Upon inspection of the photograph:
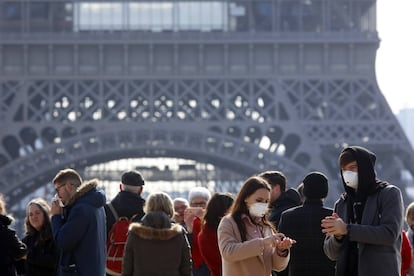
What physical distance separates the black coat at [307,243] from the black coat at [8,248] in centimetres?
275

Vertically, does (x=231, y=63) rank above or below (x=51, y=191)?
above

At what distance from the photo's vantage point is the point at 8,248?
1371 centimetres

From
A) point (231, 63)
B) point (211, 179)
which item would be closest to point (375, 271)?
point (231, 63)

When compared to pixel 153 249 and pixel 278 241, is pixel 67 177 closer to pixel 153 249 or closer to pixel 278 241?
pixel 153 249

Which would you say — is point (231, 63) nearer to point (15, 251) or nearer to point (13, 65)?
point (13, 65)

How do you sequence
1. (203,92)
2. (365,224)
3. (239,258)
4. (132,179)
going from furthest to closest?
(203,92), (132,179), (239,258), (365,224)

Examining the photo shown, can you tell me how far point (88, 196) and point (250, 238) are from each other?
210 centimetres

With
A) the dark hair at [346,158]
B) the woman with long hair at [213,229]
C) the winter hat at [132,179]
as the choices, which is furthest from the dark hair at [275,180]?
the dark hair at [346,158]

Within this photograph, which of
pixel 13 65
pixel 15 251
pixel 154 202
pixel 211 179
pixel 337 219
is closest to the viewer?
pixel 337 219

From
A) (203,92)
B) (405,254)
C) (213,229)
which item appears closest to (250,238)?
(213,229)

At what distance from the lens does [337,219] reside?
1103 cm

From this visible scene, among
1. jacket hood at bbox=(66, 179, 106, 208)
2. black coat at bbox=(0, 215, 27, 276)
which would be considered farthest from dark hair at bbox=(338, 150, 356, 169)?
black coat at bbox=(0, 215, 27, 276)

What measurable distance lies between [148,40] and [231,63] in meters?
3.42

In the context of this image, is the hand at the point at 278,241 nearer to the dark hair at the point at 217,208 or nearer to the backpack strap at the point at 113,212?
the dark hair at the point at 217,208
